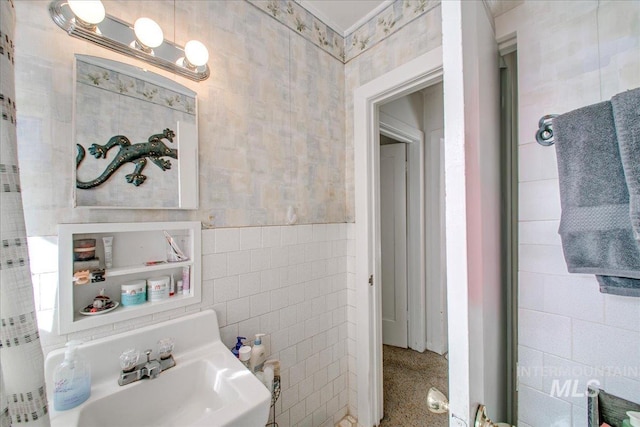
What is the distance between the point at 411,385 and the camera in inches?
76.4

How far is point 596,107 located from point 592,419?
2.85ft

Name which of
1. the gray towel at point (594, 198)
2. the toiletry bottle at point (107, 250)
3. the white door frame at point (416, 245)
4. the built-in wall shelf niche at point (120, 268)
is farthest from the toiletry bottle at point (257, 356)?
the white door frame at point (416, 245)

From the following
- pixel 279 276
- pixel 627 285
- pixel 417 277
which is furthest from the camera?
pixel 417 277

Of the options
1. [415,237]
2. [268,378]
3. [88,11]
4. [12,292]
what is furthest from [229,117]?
[415,237]

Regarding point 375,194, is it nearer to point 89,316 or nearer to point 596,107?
point 596,107

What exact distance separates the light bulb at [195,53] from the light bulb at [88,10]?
0.25m

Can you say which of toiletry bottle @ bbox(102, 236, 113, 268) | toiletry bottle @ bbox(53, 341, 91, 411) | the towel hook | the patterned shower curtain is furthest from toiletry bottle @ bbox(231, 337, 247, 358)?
the towel hook

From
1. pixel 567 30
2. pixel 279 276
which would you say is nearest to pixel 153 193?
pixel 279 276

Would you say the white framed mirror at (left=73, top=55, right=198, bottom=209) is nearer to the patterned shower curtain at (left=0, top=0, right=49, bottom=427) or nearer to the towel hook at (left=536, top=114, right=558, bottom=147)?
the patterned shower curtain at (left=0, top=0, right=49, bottom=427)

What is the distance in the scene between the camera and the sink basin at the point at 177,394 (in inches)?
27.0

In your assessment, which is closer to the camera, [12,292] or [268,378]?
[12,292]

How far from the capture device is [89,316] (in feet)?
2.64

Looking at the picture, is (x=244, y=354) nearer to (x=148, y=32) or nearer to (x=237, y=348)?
(x=237, y=348)

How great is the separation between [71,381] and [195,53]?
114 centimetres
